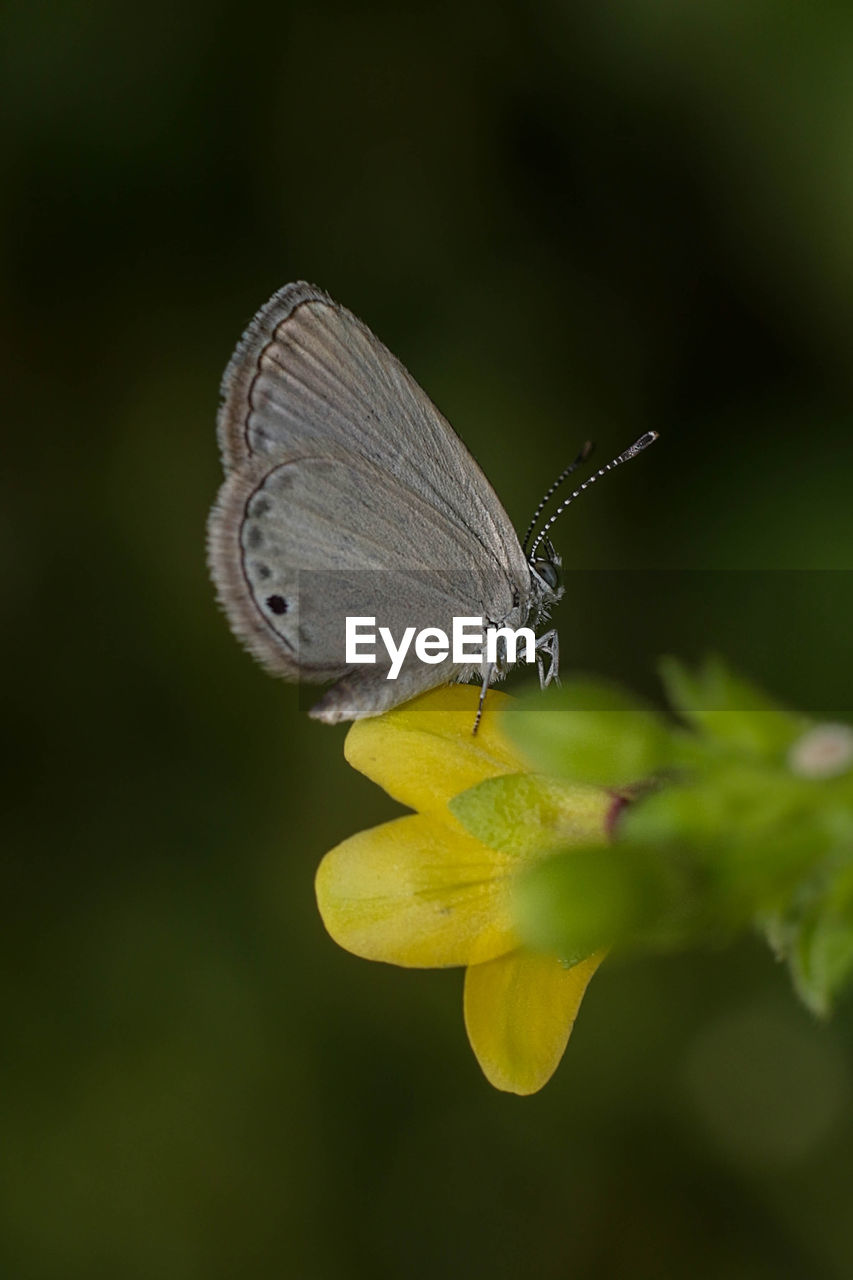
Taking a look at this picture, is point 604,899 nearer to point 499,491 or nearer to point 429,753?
point 429,753

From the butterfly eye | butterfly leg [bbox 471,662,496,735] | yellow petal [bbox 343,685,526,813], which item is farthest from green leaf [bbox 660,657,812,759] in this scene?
the butterfly eye

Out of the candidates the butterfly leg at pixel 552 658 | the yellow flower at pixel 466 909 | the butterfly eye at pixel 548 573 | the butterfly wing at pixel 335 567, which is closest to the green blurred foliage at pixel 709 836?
the yellow flower at pixel 466 909

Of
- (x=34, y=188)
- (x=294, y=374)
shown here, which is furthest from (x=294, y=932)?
(x=34, y=188)

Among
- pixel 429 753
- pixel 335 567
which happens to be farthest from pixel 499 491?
pixel 429 753

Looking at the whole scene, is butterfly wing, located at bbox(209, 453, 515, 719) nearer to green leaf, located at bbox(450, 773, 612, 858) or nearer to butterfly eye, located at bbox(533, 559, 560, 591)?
butterfly eye, located at bbox(533, 559, 560, 591)

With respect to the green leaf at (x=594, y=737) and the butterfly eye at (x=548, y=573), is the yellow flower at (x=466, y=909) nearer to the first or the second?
the green leaf at (x=594, y=737)

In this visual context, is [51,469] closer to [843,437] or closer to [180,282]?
[180,282]
